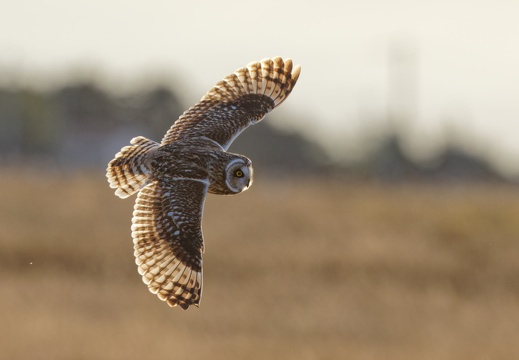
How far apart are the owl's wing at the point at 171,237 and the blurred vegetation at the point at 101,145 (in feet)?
164

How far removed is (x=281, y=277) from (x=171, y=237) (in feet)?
98.1

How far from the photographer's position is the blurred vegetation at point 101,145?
60.7m

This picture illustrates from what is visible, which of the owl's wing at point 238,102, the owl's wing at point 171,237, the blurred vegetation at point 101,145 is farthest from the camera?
the blurred vegetation at point 101,145

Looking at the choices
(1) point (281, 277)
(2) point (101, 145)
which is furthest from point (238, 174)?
(2) point (101, 145)

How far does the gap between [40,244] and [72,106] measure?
132ft

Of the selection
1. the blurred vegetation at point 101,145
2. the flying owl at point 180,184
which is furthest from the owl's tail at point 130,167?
the blurred vegetation at point 101,145

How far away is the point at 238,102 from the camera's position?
20.4 ft

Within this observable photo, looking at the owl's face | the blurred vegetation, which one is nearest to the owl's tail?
the owl's face

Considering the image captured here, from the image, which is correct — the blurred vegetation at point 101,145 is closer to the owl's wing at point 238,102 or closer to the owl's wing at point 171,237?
the owl's wing at point 238,102

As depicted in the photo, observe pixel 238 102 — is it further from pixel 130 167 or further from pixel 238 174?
pixel 238 174

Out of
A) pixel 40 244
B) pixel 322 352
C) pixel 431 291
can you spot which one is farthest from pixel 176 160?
pixel 40 244

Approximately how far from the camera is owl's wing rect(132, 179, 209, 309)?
5.13 metres

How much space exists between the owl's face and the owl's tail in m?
0.58

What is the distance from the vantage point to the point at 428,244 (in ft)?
129
